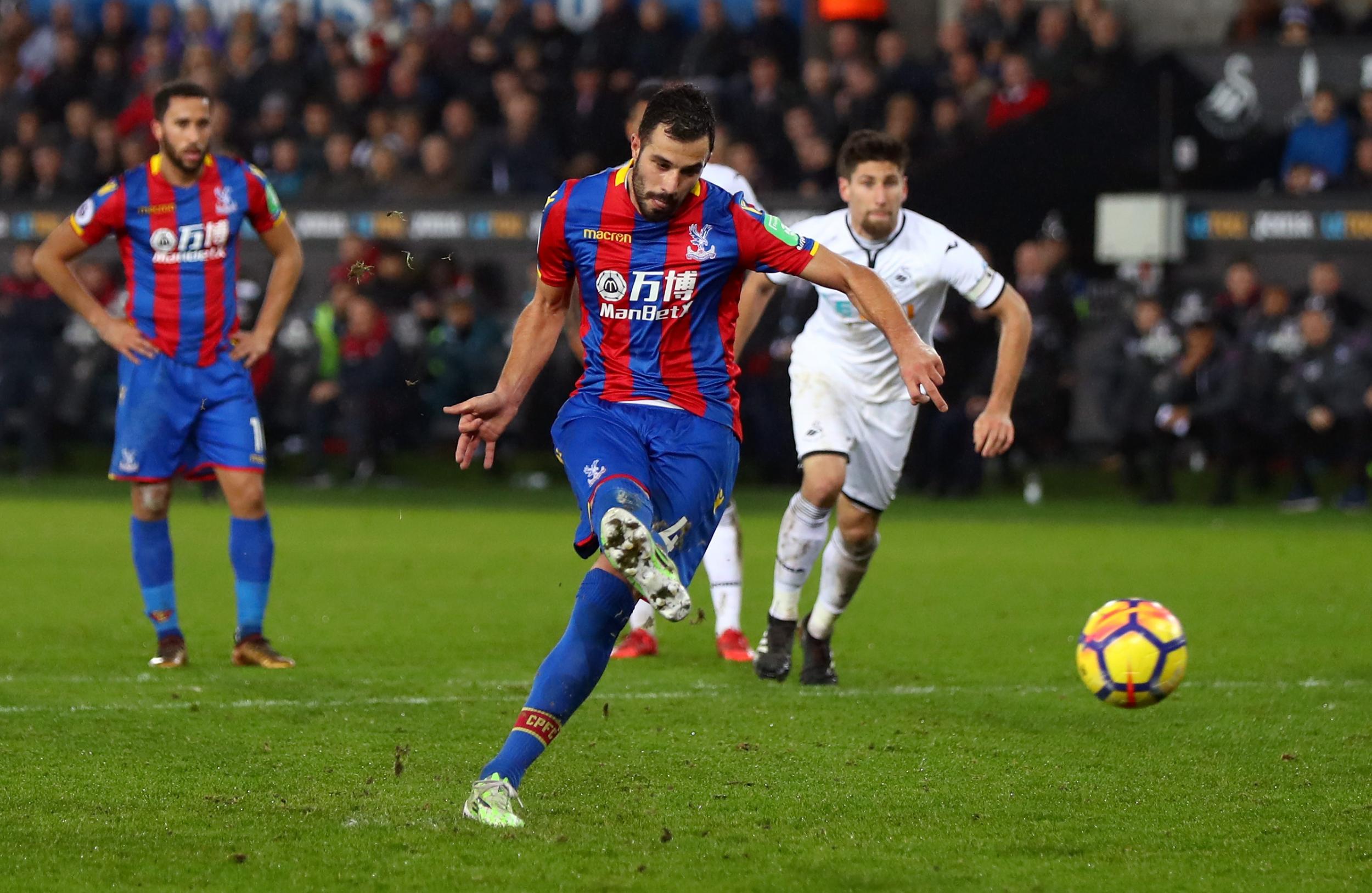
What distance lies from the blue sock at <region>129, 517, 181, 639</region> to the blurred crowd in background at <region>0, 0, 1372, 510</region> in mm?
9564

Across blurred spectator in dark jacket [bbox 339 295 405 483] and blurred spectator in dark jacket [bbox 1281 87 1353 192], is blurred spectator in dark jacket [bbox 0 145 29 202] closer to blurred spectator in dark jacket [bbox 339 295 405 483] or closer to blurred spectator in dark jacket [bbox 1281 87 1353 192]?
blurred spectator in dark jacket [bbox 339 295 405 483]

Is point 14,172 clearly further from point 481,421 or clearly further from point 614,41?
point 481,421

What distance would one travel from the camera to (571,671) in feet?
17.0

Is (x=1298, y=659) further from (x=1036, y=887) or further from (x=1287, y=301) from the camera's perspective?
(x=1287, y=301)

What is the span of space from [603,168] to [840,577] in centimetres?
1296

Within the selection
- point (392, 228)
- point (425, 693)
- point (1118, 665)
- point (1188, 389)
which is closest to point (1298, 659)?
point (1118, 665)

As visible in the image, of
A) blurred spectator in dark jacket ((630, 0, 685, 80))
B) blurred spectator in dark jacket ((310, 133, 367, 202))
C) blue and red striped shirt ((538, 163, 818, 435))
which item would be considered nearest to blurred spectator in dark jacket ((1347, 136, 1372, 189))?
blurred spectator in dark jacket ((630, 0, 685, 80))

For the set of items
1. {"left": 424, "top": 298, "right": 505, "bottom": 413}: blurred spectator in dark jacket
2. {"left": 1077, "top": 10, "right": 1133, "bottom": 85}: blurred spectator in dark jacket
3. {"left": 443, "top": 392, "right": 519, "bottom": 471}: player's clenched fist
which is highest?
{"left": 1077, "top": 10, "right": 1133, "bottom": 85}: blurred spectator in dark jacket

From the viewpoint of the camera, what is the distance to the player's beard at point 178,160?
26.8 ft

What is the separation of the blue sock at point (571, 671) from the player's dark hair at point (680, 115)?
1.22 m

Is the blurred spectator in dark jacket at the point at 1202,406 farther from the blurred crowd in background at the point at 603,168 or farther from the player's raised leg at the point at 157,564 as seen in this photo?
the player's raised leg at the point at 157,564

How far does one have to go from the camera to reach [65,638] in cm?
909

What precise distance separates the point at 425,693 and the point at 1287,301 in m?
11.7

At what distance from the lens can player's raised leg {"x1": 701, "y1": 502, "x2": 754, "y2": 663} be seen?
8.71 metres
